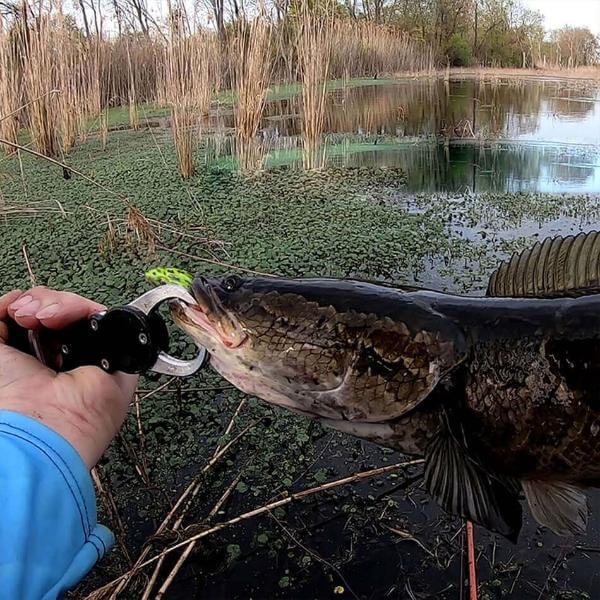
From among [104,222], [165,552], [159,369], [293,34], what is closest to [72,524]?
[159,369]

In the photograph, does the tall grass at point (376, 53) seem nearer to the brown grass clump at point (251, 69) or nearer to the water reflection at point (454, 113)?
the water reflection at point (454, 113)

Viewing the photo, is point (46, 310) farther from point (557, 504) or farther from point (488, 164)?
point (488, 164)

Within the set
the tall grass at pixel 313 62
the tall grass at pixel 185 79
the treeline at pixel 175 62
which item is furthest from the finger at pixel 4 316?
the tall grass at pixel 313 62

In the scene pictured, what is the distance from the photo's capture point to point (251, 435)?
2811 mm

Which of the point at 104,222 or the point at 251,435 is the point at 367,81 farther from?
the point at 251,435

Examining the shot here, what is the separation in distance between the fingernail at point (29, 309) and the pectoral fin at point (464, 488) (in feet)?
3.36

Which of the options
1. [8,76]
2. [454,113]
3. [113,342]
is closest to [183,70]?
[8,76]

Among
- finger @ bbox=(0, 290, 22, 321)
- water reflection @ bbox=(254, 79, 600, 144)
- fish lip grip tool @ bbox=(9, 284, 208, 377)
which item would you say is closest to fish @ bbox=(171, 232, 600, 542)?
fish lip grip tool @ bbox=(9, 284, 208, 377)

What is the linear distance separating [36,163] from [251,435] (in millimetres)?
8001

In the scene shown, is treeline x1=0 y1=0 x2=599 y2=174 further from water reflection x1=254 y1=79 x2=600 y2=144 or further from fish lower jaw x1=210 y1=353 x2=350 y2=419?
fish lower jaw x1=210 y1=353 x2=350 y2=419

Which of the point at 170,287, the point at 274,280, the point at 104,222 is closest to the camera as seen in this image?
the point at 170,287

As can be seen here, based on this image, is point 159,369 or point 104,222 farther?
point 104,222

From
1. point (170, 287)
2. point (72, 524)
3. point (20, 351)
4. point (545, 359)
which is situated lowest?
point (72, 524)

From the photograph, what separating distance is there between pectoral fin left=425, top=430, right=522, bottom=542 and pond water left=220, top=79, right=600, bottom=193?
277 inches
